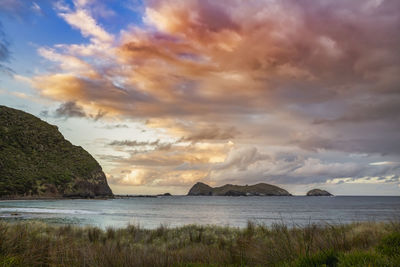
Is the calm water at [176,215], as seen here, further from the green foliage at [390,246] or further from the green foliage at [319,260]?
the green foliage at [319,260]

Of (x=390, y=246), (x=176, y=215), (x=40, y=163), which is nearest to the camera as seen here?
(x=390, y=246)

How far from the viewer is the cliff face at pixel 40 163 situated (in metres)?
108

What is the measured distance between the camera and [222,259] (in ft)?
27.9

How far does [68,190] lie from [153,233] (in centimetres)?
12024

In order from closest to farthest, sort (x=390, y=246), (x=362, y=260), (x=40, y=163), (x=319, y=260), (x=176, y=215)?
1. (x=362, y=260)
2. (x=319, y=260)
3. (x=390, y=246)
4. (x=176, y=215)
5. (x=40, y=163)

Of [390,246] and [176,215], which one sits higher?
[390,246]

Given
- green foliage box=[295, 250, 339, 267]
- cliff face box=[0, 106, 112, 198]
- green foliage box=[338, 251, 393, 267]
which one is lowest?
green foliage box=[295, 250, 339, 267]

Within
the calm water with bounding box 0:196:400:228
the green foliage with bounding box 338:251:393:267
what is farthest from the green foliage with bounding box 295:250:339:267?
the calm water with bounding box 0:196:400:228

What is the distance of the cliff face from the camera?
108188 millimetres

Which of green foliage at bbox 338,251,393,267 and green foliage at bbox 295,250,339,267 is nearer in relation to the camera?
green foliage at bbox 338,251,393,267

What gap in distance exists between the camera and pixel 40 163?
124m

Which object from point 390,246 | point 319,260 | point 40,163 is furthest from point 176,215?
point 40,163

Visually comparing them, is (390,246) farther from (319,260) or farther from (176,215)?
(176,215)

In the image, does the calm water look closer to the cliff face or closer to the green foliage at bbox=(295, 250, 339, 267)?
the green foliage at bbox=(295, 250, 339, 267)
